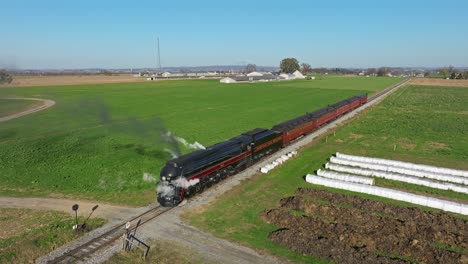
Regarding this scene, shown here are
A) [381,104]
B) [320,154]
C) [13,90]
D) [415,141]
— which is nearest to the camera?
[320,154]

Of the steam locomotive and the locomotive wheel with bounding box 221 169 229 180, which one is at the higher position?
the steam locomotive

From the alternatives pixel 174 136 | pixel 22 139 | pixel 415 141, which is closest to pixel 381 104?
pixel 415 141

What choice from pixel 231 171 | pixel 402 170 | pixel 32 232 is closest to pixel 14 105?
pixel 32 232

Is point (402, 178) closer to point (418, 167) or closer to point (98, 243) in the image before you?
point (418, 167)

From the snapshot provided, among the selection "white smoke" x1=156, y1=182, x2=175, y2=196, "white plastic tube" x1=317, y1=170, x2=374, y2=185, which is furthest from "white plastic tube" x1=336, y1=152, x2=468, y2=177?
"white smoke" x1=156, y1=182, x2=175, y2=196

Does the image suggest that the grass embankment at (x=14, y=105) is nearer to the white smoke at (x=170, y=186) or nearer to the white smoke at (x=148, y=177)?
the white smoke at (x=148, y=177)

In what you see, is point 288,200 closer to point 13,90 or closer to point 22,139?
point 22,139

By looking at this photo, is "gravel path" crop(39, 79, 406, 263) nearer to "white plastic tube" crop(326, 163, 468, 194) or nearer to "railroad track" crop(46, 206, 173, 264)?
"railroad track" crop(46, 206, 173, 264)
